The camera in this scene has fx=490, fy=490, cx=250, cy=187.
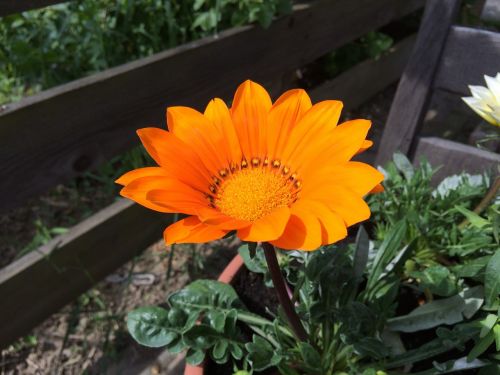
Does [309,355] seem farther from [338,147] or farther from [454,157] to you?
[454,157]

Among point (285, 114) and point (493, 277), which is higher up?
point (285, 114)

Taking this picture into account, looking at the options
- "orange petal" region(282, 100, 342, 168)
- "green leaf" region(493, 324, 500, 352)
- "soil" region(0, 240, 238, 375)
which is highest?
"orange petal" region(282, 100, 342, 168)

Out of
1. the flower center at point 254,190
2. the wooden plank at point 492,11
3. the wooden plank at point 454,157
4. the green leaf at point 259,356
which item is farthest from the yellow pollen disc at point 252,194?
the wooden plank at point 492,11

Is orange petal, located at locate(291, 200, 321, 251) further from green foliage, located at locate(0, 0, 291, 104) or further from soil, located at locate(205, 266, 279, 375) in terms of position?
green foliage, located at locate(0, 0, 291, 104)

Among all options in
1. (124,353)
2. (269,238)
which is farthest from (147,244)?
(269,238)

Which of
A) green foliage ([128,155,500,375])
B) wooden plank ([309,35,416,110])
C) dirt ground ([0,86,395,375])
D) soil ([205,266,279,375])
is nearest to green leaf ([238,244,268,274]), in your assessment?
green foliage ([128,155,500,375])

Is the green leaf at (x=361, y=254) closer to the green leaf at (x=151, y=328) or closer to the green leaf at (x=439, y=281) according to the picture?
the green leaf at (x=439, y=281)

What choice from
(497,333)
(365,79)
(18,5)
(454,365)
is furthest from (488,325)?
(365,79)
